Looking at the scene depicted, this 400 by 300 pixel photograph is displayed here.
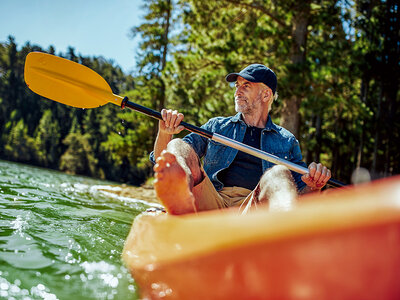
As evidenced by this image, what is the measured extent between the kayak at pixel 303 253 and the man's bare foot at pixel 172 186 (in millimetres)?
267

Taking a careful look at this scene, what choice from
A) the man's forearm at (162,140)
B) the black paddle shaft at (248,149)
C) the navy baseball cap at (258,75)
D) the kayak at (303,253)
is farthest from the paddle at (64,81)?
the kayak at (303,253)

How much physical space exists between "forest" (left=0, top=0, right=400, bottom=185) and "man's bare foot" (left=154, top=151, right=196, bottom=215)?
112 centimetres

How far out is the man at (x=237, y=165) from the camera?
120 centimetres

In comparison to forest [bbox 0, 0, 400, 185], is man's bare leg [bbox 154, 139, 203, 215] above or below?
below

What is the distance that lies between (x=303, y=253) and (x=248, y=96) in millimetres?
1818

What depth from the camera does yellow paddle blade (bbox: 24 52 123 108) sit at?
262cm

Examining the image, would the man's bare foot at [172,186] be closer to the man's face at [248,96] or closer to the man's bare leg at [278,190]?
the man's bare leg at [278,190]

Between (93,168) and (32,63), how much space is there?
3877 cm

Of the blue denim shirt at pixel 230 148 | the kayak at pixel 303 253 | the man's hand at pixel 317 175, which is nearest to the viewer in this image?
the kayak at pixel 303 253

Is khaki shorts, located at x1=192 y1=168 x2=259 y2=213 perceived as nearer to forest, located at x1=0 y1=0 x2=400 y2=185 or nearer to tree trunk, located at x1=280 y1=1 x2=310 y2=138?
forest, located at x1=0 y1=0 x2=400 y2=185

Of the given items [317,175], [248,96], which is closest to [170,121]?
[248,96]

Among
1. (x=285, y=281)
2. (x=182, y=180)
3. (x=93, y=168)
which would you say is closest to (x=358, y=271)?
(x=285, y=281)

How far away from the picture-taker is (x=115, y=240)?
192 cm

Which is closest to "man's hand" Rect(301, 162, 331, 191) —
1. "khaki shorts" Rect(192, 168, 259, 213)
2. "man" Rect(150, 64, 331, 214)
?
"man" Rect(150, 64, 331, 214)
